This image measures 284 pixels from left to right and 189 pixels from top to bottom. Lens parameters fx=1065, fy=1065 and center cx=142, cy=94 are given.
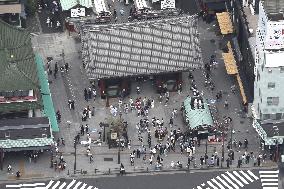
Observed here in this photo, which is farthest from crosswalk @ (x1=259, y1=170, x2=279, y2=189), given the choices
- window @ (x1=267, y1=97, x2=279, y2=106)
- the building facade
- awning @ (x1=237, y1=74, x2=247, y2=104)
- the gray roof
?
the gray roof

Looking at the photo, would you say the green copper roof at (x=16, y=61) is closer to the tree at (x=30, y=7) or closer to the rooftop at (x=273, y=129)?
the tree at (x=30, y=7)

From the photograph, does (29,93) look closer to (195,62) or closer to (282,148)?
(195,62)

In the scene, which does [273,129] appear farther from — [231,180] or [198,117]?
[198,117]

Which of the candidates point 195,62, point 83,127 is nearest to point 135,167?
point 83,127

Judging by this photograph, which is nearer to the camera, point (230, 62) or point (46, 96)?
point (46, 96)

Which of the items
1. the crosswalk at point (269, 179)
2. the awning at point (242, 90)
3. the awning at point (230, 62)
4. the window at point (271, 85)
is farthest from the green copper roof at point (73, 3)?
the crosswalk at point (269, 179)

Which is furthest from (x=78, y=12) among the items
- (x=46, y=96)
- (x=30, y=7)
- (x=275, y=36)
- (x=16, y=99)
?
(x=275, y=36)
